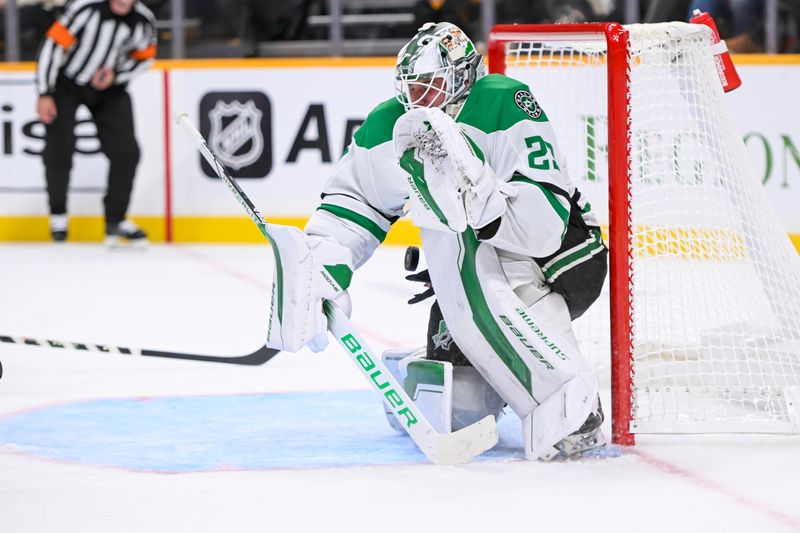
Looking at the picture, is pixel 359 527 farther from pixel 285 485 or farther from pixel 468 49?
pixel 468 49

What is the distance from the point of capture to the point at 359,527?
2203mm

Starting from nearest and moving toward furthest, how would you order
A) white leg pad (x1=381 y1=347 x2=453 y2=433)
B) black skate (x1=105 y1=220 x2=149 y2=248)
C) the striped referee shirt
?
white leg pad (x1=381 y1=347 x2=453 y2=433) → the striped referee shirt → black skate (x1=105 y1=220 x2=149 y2=248)

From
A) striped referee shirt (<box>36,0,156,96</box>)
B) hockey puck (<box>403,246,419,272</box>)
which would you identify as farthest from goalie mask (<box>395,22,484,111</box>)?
striped referee shirt (<box>36,0,156,96</box>)

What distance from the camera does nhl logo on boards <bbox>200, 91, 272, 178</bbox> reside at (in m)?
6.41

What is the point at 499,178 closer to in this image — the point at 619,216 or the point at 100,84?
the point at 619,216

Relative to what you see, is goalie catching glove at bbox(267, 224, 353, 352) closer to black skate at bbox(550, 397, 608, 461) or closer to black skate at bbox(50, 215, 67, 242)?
black skate at bbox(550, 397, 608, 461)

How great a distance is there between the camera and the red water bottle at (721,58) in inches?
118

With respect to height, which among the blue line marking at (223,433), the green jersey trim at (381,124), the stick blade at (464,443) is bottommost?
the blue line marking at (223,433)

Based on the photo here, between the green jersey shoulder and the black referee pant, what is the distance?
3.86m

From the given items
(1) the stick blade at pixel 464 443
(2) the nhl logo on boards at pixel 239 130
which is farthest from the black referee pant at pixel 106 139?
(1) the stick blade at pixel 464 443

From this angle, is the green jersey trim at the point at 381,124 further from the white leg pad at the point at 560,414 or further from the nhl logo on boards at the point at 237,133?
the nhl logo on boards at the point at 237,133

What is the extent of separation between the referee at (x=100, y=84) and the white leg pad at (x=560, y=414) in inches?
157

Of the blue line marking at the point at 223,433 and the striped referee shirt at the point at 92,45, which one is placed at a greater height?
the striped referee shirt at the point at 92,45

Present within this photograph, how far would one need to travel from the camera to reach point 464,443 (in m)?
2.62
